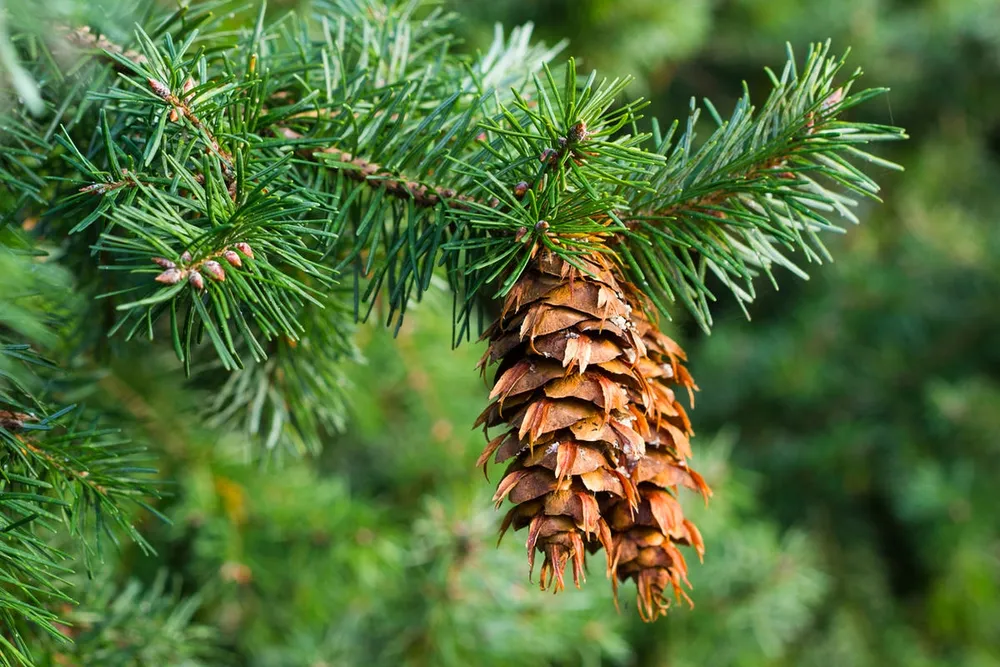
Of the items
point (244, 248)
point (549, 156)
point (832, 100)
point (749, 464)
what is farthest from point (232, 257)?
point (749, 464)

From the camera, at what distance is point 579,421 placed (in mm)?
288

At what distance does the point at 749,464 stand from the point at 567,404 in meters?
1.17

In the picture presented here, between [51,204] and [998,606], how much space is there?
125 centimetres

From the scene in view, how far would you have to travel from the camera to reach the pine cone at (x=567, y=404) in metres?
0.28

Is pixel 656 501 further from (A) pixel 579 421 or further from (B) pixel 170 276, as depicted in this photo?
(B) pixel 170 276

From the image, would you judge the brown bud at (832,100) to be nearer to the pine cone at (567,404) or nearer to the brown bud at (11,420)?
the pine cone at (567,404)

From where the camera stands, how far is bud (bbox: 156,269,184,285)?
24cm

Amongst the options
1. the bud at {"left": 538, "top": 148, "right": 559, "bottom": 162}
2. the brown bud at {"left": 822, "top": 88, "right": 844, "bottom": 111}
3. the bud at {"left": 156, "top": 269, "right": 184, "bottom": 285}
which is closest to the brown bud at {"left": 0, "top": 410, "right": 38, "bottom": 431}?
the bud at {"left": 156, "top": 269, "right": 184, "bottom": 285}

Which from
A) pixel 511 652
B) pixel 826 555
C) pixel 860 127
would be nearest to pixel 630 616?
pixel 511 652

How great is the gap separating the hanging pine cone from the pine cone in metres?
0.01

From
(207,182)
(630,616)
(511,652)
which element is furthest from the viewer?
(630,616)

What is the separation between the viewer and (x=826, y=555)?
1.26m

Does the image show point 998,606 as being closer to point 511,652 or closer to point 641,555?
point 511,652

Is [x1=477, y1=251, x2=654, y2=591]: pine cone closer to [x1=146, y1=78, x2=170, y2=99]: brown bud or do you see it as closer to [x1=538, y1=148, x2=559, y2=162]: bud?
[x1=538, y1=148, x2=559, y2=162]: bud
